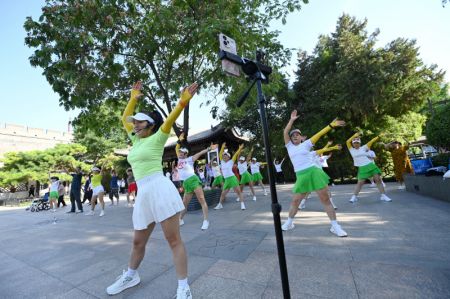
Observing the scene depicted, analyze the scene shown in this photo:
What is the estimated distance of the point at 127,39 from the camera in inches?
281

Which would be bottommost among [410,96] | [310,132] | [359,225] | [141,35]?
[359,225]

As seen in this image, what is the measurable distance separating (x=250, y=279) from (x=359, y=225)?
115 inches

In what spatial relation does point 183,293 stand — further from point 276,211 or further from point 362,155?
point 362,155

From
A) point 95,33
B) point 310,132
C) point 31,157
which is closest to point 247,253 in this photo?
point 95,33

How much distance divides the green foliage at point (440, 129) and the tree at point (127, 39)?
5.34 metres

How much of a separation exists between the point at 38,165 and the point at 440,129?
98.8 feet

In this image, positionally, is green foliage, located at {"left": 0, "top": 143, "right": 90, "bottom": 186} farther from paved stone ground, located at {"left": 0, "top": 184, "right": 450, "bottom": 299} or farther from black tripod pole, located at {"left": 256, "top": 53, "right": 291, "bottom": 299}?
black tripod pole, located at {"left": 256, "top": 53, "right": 291, "bottom": 299}

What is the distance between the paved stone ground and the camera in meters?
2.35

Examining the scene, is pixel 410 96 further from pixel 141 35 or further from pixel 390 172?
pixel 141 35

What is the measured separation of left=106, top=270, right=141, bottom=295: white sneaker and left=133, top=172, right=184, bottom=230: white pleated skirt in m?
0.74

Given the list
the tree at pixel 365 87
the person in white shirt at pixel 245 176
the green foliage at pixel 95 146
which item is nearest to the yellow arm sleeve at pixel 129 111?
the person in white shirt at pixel 245 176

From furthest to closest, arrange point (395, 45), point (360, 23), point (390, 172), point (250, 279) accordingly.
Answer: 1. point (360, 23)
2. point (390, 172)
3. point (395, 45)
4. point (250, 279)

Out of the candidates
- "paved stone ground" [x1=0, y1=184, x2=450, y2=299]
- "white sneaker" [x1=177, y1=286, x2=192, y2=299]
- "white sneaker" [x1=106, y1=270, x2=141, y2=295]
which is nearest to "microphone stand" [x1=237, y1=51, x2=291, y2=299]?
"paved stone ground" [x1=0, y1=184, x2=450, y2=299]

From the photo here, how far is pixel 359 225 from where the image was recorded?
14.5 ft
